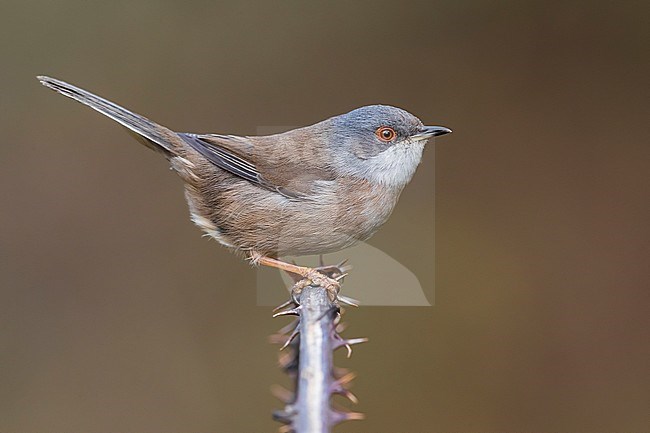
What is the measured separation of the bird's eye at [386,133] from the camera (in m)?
4.27

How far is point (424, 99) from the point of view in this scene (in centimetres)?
659

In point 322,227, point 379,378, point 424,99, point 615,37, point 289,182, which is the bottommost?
point 379,378

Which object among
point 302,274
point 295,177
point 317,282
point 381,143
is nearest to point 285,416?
point 317,282

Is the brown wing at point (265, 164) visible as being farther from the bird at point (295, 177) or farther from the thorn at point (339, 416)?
the thorn at point (339, 416)

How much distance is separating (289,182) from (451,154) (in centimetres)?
261

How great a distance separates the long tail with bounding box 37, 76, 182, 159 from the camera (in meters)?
3.99

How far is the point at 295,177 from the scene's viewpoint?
4.23 meters

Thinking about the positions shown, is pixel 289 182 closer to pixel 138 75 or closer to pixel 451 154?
pixel 451 154

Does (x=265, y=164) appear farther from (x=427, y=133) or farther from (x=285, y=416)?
(x=285, y=416)

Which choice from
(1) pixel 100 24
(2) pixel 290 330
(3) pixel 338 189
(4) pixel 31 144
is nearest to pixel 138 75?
(1) pixel 100 24

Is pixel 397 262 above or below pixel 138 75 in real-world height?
below

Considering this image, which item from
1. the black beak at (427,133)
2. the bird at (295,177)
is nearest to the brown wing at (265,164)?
the bird at (295,177)

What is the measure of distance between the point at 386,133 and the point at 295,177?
1.73 feet

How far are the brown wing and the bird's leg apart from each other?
35cm
